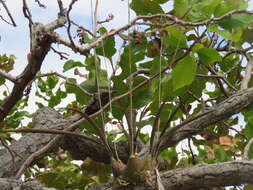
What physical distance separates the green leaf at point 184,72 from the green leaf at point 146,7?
12.3 inches

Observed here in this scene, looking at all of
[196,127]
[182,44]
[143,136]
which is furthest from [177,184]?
[143,136]

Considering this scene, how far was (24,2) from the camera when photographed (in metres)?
0.95

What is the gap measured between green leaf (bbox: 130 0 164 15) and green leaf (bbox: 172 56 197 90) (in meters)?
0.31

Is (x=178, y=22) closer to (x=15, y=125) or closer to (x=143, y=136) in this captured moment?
(x=143, y=136)

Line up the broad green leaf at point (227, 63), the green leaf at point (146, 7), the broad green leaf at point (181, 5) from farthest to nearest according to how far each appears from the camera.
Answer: the broad green leaf at point (227, 63)
the green leaf at point (146, 7)
the broad green leaf at point (181, 5)

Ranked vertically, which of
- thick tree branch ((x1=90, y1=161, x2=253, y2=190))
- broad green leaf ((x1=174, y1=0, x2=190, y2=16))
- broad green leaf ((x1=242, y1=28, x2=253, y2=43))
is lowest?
thick tree branch ((x1=90, y1=161, x2=253, y2=190))

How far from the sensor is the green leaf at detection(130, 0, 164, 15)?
127 cm

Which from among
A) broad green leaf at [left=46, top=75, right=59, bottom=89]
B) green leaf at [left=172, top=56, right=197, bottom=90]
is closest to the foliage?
green leaf at [left=172, top=56, right=197, bottom=90]

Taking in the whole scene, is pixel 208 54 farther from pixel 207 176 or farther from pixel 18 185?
pixel 18 185

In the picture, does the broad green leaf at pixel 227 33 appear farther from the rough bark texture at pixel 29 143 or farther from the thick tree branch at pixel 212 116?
the rough bark texture at pixel 29 143

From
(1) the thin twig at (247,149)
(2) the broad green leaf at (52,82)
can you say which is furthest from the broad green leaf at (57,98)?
(1) the thin twig at (247,149)

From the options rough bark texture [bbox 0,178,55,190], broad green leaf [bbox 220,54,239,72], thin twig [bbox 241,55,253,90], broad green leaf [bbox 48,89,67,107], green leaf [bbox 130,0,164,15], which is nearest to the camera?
rough bark texture [bbox 0,178,55,190]

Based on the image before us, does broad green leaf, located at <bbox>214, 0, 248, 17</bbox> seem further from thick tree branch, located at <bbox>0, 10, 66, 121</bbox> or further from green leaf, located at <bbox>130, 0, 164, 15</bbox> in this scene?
thick tree branch, located at <bbox>0, 10, 66, 121</bbox>

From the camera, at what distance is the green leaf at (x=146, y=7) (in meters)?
1.27
